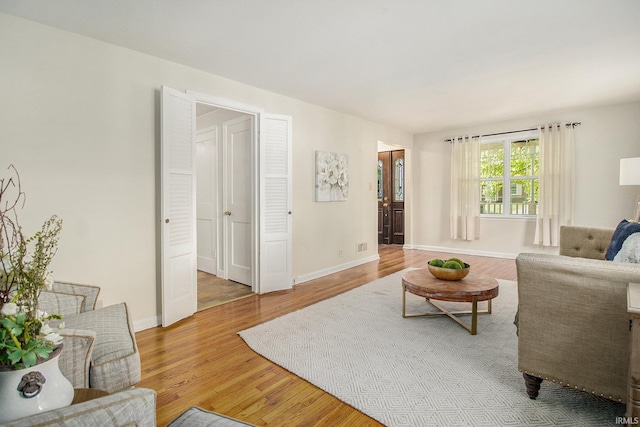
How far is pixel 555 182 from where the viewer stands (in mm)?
5324

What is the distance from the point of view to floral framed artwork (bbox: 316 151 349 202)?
15.5 ft

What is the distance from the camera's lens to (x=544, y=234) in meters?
5.43

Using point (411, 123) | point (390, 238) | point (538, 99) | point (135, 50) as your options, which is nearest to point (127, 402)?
point (135, 50)

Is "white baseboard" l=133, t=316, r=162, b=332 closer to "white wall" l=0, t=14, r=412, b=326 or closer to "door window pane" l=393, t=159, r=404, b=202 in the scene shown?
"white wall" l=0, t=14, r=412, b=326

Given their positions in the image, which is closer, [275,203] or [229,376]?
[229,376]

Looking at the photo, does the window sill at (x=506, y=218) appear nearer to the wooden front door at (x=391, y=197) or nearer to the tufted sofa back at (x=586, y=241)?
the wooden front door at (x=391, y=197)

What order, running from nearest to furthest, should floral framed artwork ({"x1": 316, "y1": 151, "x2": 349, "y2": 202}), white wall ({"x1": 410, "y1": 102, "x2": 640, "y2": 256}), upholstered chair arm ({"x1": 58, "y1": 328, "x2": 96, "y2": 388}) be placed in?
upholstered chair arm ({"x1": 58, "y1": 328, "x2": 96, "y2": 388})
floral framed artwork ({"x1": 316, "y1": 151, "x2": 349, "y2": 202})
white wall ({"x1": 410, "y1": 102, "x2": 640, "y2": 256})

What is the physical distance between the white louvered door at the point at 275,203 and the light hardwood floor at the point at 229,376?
1.62 ft

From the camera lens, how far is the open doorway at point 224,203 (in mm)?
4273

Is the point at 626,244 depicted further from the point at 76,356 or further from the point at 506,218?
the point at 506,218

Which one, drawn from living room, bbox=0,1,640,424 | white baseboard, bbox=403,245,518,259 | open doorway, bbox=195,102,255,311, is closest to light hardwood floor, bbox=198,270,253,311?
open doorway, bbox=195,102,255,311

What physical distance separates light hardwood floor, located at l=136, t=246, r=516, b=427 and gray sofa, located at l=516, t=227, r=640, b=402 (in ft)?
3.24

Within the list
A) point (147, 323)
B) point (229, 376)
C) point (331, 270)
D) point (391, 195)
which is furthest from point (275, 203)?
point (391, 195)

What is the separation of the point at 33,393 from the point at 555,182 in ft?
21.3
